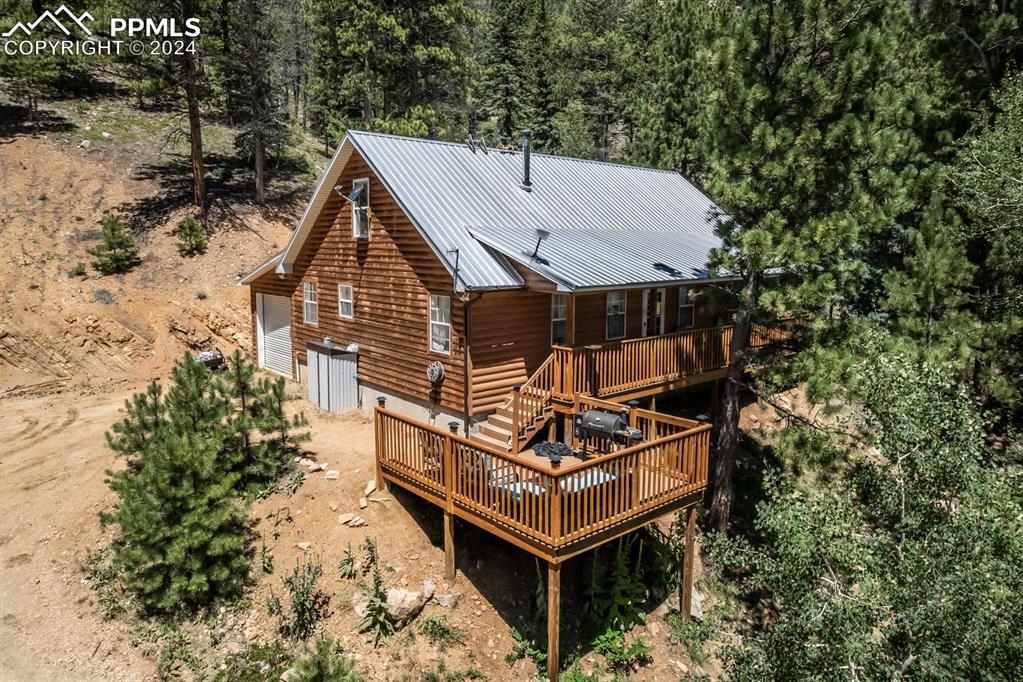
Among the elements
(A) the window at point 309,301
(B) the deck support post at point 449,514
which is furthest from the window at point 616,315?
(A) the window at point 309,301

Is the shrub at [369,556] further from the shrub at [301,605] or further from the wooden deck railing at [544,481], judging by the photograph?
the wooden deck railing at [544,481]

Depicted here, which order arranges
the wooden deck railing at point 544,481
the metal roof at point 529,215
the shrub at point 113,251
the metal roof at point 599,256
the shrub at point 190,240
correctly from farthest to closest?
1. the shrub at point 190,240
2. the shrub at point 113,251
3. the metal roof at point 529,215
4. the metal roof at point 599,256
5. the wooden deck railing at point 544,481

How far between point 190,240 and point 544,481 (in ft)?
72.7

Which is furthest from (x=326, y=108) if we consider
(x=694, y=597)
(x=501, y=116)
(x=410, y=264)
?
(x=694, y=597)

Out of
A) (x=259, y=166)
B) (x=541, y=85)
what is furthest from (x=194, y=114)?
(x=541, y=85)

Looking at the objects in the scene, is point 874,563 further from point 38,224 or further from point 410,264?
point 38,224

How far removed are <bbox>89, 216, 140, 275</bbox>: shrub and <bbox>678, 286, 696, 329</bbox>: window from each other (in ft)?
67.9

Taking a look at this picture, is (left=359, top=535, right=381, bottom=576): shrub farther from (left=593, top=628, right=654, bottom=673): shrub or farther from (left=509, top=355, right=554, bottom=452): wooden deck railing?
(left=593, top=628, right=654, bottom=673): shrub

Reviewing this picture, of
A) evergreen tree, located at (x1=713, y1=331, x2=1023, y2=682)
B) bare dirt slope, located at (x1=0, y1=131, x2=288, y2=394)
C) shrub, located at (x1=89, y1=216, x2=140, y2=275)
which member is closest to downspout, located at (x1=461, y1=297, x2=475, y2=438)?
evergreen tree, located at (x1=713, y1=331, x2=1023, y2=682)

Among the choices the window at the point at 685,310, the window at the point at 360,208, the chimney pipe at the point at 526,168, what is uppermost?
the chimney pipe at the point at 526,168

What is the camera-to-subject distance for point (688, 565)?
39.2ft

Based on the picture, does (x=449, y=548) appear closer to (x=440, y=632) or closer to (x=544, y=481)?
(x=440, y=632)

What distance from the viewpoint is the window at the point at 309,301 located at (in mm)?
19578

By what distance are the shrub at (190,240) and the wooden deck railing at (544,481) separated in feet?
59.5
